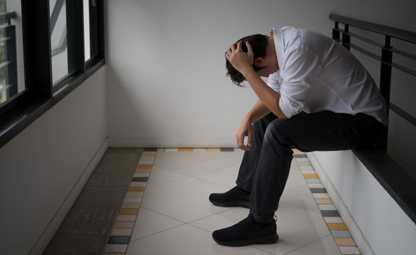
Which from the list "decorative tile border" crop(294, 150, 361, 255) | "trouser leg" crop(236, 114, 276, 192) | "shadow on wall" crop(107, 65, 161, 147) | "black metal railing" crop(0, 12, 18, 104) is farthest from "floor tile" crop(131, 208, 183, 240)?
"shadow on wall" crop(107, 65, 161, 147)

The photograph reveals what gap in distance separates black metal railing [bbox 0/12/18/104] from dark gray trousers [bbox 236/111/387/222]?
108cm

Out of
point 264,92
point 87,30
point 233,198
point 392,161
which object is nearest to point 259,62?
point 264,92

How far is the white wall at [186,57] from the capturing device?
4.03 meters

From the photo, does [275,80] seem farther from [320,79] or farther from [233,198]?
[233,198]

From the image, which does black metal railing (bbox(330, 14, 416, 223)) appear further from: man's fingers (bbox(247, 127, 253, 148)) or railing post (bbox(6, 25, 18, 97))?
railing post (bbox(6, 25, 18, 97))

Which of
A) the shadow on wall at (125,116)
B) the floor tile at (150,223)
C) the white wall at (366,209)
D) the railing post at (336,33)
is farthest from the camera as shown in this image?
the shadow on wall at (125,116)

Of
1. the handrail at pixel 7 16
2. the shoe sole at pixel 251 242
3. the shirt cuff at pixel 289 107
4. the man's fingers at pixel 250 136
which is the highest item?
the handrail at pixel 7 16

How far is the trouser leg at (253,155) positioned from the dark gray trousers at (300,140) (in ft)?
1.11

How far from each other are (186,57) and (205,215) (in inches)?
56.9

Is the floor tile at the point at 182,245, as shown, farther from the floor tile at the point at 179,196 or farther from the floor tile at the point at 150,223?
the floor tile at the point at 179,196

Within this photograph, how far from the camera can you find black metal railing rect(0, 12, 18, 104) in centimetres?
242

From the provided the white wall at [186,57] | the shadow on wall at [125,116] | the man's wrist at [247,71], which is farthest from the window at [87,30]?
the man's wrist at [247,71]

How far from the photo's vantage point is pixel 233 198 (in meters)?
3.09

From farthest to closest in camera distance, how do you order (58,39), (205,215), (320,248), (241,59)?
(58,39)
(205,215)
(320,248)
(241,59)
